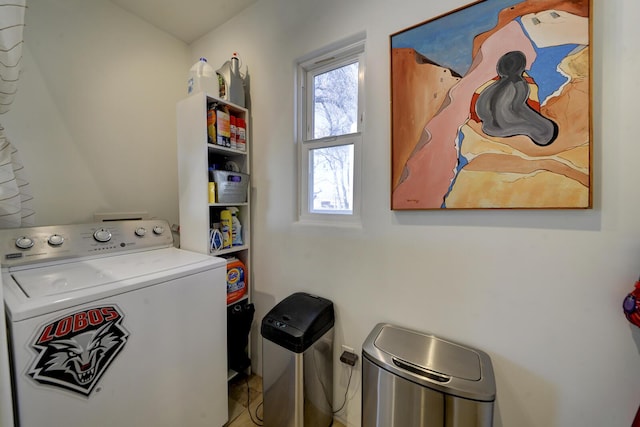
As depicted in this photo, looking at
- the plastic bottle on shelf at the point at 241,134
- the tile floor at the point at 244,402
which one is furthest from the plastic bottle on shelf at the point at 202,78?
the tile floor at the point at 244,402

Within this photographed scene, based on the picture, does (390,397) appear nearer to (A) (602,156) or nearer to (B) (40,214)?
(A) (602,156)

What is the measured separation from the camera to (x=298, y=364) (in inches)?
43.3

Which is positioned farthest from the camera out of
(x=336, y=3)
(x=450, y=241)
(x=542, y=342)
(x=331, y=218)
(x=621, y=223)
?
(x=331, y=218)

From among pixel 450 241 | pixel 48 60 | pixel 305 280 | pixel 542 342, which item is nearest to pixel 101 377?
pixel 305 280

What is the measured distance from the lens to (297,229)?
1482mm

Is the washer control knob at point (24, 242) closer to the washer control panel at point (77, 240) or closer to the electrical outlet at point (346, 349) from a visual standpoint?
the washer control panel at point (77, 240)

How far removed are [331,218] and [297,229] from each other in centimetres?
24

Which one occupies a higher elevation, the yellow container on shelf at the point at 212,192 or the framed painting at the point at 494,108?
the framed painting at the point at 494,108

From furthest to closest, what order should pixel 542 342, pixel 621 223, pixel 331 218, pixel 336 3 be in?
pixel 331 218
pixel 336 3
pixel 542 342
pixel 621 223

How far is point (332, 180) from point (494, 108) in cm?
83

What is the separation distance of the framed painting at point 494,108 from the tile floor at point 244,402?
149 cm

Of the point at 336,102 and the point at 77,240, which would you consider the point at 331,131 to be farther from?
the point at 77,240

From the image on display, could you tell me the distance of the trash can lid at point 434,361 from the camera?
2.63 ft

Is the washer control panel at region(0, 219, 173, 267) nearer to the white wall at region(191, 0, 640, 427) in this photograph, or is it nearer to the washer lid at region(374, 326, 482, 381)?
the white wall at region(191, 0, 640, 427)
